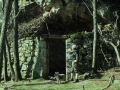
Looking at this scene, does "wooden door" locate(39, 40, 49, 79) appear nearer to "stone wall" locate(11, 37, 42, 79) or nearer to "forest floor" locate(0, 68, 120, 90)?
"stone wall" locate(11, 37, 42, 79)

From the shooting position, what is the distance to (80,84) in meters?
10.6

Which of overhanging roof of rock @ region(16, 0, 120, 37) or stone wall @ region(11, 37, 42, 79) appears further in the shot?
overhanging roof of rock @ region(16, 0, 120, 37)

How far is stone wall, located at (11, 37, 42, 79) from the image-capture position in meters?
12.9

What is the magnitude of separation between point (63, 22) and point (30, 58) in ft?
13.7

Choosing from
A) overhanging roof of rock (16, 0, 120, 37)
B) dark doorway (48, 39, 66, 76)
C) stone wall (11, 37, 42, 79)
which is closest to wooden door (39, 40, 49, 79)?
stone wall (11, 37, 42, 79)

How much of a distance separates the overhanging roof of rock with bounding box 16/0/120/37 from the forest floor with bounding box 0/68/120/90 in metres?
3.78

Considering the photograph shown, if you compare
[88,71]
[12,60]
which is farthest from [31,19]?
[88,71]

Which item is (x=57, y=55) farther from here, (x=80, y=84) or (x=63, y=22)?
(x=80, y=84)

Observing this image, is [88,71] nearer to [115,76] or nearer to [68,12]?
[115,76]

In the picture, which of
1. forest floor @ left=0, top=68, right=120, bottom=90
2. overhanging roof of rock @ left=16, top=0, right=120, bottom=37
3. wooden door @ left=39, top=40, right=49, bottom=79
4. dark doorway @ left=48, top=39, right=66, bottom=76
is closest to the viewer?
forest floor @ left=0, top=68, right=120, bottom=90

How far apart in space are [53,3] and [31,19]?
2373mm

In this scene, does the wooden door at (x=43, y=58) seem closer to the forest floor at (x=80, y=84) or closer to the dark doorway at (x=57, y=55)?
the forest floor at (x=80, y=84)

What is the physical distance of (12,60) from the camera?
46.0 feet

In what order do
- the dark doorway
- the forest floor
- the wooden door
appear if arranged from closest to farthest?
the forest floor < the wooden door < the dark doorway
